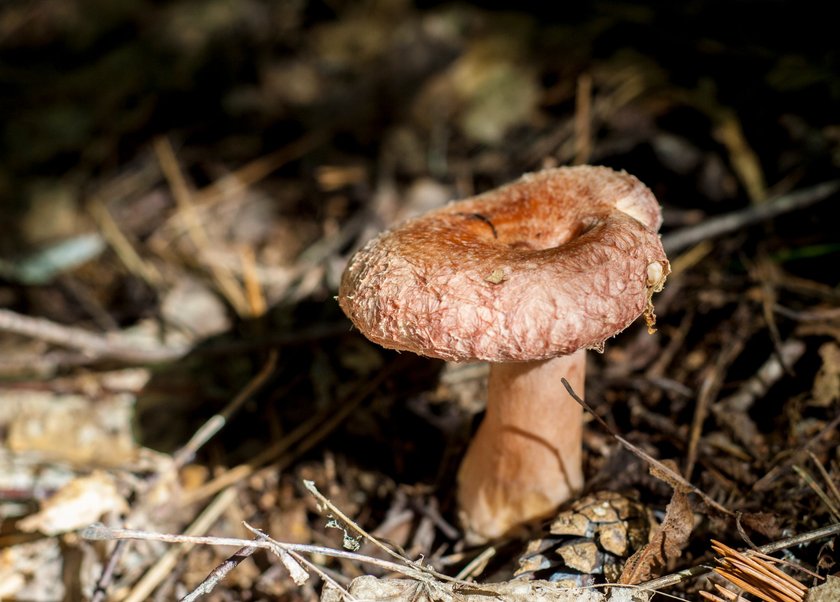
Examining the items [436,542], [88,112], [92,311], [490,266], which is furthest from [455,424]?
[88,112]

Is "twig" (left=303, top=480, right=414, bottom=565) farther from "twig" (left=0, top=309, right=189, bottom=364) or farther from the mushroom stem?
"twig" (left=0, top=309, right=189, bottom=364)

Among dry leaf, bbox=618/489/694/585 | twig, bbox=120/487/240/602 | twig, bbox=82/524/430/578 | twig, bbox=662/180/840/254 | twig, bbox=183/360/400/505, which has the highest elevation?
twig, bbox=662/180/840/254

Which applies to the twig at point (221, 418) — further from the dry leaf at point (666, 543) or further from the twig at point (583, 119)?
the twig at point (583, 119)

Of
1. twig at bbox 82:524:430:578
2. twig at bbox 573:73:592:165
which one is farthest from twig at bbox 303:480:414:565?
twig at bbox 573:73:592:165

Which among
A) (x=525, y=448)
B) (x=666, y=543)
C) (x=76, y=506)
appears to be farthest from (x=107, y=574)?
(x=666, y=543)

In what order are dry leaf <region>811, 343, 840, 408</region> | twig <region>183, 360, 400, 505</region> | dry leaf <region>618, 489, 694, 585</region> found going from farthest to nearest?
twig <region>183, 360, 400, 505</region>
dry leaf <region>811, 343, 840, 408</region>
dry leaf <region>618, 489, 694, 585</region>
